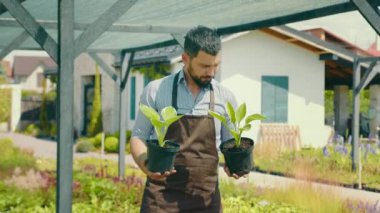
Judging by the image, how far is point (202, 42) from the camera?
350 centimetres

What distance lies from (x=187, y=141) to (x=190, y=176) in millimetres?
225

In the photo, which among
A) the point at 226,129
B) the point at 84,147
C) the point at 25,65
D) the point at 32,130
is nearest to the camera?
the point at 226,129

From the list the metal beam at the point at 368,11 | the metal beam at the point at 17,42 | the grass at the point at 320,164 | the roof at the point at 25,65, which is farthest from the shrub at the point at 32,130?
the roof at the point at 25,65

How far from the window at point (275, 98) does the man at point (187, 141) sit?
48.2ft

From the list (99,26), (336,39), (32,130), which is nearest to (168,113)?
(99,26)

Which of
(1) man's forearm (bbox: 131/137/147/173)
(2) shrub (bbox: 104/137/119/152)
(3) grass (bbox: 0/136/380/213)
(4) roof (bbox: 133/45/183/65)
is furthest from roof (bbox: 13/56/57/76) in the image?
(1) man's forearm (bbox: 131/137/147/173)

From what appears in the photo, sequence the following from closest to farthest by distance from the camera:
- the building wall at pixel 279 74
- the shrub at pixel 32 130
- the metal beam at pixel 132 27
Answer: the metal beam at pixel 132 27 → the building wall at pixel 279 74 → the shrub at pixel 32 130

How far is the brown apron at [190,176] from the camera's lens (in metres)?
3.77

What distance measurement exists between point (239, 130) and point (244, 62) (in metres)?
14.6

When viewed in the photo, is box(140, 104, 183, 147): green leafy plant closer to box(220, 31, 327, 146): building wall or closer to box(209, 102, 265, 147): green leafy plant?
box(209, 102, 265, 147): green leafy plant

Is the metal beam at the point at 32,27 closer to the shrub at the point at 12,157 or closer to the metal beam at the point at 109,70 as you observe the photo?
the metal beam at the point at 109,70

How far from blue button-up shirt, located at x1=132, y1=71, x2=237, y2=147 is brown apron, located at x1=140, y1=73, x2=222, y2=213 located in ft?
0.12

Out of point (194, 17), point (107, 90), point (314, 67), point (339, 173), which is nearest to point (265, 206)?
point (194, 17)

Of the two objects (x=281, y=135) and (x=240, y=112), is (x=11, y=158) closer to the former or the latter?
(x=281, y=135)
